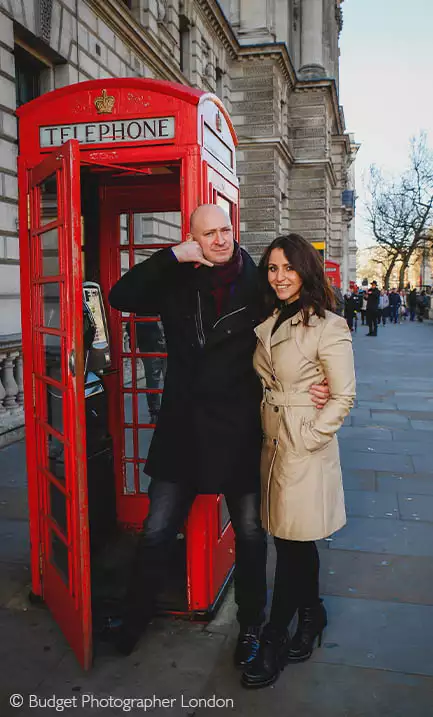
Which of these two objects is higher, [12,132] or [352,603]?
[12,132]

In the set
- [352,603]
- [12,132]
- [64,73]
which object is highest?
[64,73]

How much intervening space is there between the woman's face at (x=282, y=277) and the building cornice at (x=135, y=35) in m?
11.2

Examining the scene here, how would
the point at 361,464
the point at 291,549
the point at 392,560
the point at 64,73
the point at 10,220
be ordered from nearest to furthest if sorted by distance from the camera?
the point at 291,549 → the point at 392,560 → the point at 361,464 → the point at 10,220 → the point at 64,73

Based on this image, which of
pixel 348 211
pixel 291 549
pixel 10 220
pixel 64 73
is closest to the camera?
pixel 291 549

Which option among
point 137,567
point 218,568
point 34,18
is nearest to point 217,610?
point 218,568

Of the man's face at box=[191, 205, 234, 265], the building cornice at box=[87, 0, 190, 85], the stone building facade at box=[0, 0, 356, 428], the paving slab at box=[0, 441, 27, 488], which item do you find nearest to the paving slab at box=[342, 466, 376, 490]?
the paving slab at box=[0, 441, 27, 488]

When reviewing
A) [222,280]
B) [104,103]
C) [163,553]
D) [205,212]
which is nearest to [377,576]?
[163,553]

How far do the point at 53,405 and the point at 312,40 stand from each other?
34906mm

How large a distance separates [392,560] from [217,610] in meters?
1.38

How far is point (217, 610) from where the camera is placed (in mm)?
3717

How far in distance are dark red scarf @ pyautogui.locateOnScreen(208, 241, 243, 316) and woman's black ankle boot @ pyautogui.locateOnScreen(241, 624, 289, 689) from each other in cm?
150

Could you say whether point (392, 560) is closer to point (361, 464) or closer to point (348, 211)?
point (361, 464)

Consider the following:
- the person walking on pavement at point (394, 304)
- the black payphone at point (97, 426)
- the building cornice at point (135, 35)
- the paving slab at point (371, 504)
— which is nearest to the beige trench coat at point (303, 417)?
the black payphone at point (97, 426)

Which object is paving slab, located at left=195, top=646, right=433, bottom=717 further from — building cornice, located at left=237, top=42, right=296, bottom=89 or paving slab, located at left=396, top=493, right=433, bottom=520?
building cornice, located at left=237, top=42, right=296, bottom=89
